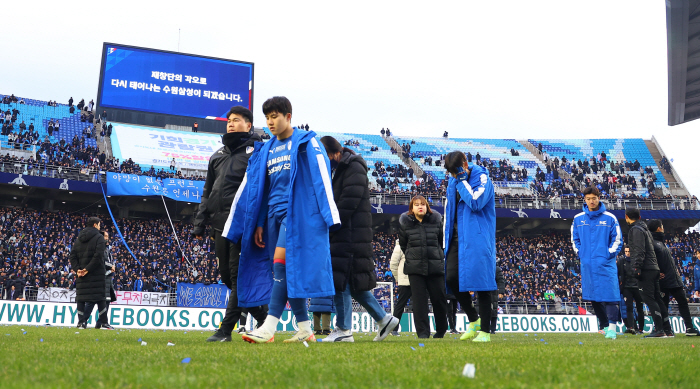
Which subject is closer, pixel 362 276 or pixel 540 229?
pixel 362 276

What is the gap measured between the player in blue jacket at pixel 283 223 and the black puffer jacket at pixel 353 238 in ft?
2.27

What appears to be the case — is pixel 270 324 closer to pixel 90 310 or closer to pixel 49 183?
pixel 90 310

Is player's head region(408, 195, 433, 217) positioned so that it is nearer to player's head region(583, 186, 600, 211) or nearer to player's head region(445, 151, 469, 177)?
player's head region(445, 151, 469, 177)

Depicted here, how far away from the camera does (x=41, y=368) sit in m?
2.36

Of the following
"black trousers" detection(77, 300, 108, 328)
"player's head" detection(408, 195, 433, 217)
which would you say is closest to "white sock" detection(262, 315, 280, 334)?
"player's head" detection(408, 195, 433, 217)

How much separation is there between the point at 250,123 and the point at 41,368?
3.55 m

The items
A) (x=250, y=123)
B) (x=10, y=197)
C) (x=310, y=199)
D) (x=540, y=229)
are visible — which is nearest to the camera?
(x=310, y=199)

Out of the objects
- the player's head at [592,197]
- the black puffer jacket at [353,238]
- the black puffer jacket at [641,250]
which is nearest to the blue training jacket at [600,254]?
the player's head at [592,197]

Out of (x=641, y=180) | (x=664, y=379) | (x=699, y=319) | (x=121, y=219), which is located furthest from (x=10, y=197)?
(x=641, y=180)

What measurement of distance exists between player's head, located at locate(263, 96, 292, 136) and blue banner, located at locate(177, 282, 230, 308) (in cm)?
1479

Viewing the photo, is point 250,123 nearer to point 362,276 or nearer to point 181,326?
point 362,276

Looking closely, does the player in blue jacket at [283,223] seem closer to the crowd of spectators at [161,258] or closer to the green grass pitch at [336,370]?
the green grass pitch at [336,370]

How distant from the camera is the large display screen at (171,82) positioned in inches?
1225

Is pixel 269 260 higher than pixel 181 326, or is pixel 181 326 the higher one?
pixel 269 260
